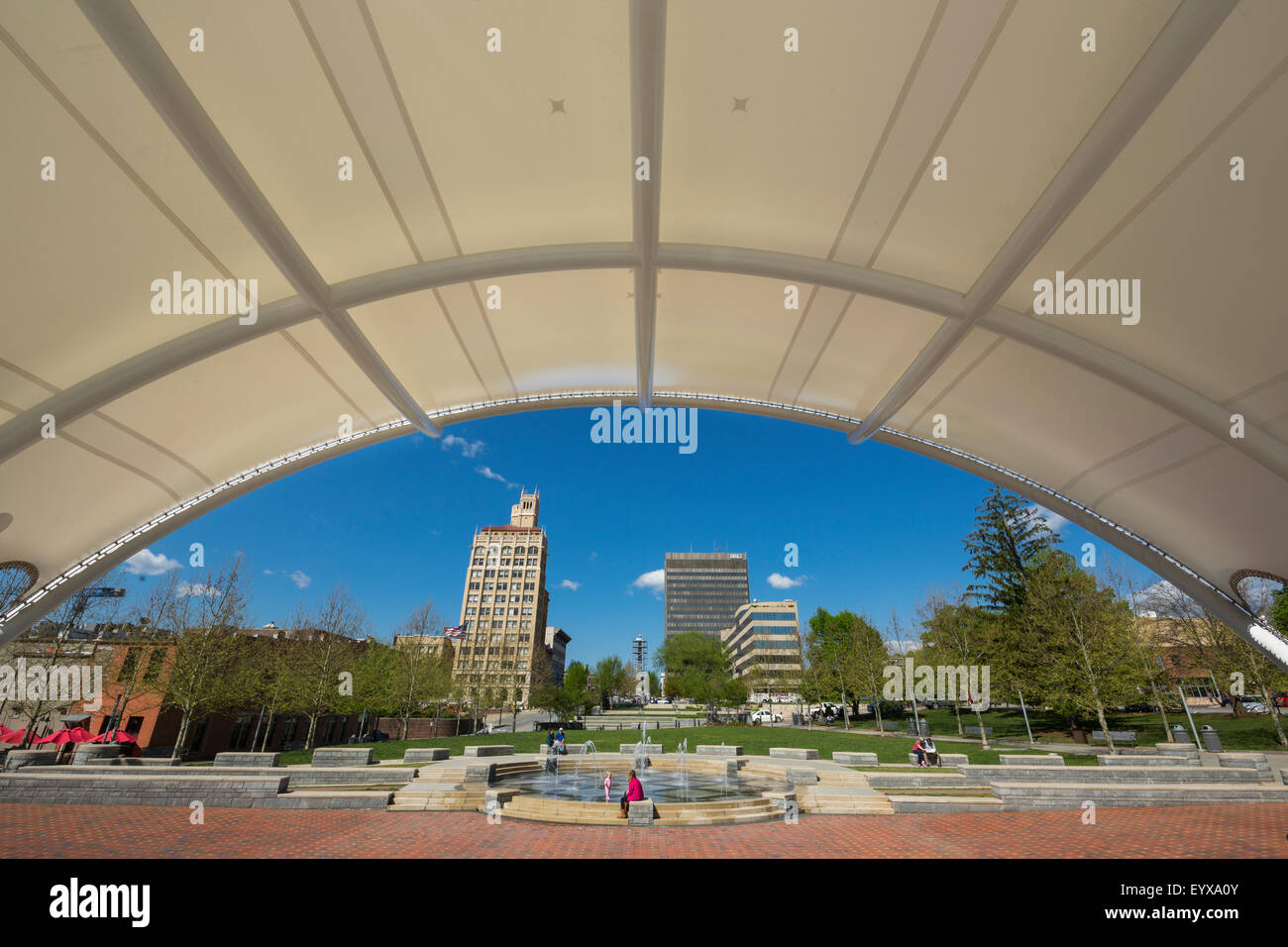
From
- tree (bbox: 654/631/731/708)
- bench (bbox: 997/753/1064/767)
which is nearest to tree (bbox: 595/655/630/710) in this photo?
tree (bbox: 654/631/731/708)

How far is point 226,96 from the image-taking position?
7492 millimetres

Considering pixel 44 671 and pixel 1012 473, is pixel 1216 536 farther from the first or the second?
pixel 44 671

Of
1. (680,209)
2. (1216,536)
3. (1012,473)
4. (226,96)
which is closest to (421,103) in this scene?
(226,96)

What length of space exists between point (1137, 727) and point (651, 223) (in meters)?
45.9

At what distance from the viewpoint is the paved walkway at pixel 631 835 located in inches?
380

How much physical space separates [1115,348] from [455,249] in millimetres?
12464

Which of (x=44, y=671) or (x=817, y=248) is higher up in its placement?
(x=817, y=248)

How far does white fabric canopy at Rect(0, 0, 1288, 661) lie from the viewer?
22.4ft

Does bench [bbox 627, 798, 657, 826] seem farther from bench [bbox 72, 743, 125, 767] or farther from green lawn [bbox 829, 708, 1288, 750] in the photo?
green lawn [bbox 829, 708, 1288, 750]

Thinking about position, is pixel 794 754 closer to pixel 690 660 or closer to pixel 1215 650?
pixel 1215 650

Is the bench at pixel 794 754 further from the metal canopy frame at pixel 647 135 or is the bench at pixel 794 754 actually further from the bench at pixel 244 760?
the metal canopy frame at pixel 647 135

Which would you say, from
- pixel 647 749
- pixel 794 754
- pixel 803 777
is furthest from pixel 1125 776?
pixel 647 749

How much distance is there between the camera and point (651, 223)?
8992 millimetres
